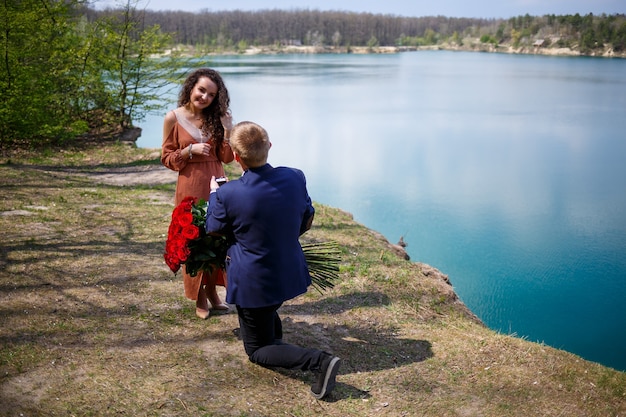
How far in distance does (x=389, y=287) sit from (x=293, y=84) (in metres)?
28.5

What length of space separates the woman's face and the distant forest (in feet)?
121

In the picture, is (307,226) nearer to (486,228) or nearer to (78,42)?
(486,228)

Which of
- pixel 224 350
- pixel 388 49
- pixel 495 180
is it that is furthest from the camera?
pixel 388 49

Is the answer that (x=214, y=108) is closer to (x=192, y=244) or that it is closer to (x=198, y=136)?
(x=198, y=136)

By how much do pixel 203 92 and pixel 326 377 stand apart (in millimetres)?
2187

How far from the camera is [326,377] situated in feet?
10.3

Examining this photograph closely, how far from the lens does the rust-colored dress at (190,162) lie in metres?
4.06

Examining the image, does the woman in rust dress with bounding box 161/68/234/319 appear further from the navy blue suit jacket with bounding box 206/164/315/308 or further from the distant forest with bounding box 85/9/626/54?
the distant forest with bounding box 85/9/626/54

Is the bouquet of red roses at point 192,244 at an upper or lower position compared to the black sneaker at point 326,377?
upper

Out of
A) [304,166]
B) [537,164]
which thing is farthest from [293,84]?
[537,164]

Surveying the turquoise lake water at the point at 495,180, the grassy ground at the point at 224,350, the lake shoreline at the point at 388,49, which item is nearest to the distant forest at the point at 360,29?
the lake shoreline at the point at 388,49

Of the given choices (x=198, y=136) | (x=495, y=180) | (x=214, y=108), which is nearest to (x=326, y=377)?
(x=198, y=136)

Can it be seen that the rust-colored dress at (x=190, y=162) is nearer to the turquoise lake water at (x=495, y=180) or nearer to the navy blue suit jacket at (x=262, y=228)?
the navy blue suit jacket at (x=262, y=228)

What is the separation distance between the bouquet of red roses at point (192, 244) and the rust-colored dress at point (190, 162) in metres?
0.41
